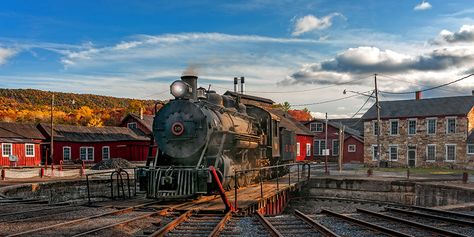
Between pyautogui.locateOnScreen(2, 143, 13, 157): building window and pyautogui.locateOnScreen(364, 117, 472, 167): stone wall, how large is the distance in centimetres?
3225

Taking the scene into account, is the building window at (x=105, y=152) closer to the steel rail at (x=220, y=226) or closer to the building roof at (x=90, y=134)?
the building roof at (x=90, y=134)

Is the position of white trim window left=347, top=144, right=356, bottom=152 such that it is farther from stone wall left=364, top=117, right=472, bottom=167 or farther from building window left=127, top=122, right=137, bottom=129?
building window left=127, top=122, right=137, bottom=129

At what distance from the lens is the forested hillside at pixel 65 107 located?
7997 cm

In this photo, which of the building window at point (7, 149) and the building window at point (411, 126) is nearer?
the building window at point (7, 149)

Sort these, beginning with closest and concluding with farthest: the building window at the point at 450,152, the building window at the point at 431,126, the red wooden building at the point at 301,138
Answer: the building window at the point at 450,152 → the building window at the point at 431,126 → the red wooden building at the point at 301,138

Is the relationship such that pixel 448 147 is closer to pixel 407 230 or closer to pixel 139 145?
pixel 139 145

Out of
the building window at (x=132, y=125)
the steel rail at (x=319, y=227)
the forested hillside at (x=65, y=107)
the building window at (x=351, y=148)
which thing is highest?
the forested hillside at (x=65, y=107)

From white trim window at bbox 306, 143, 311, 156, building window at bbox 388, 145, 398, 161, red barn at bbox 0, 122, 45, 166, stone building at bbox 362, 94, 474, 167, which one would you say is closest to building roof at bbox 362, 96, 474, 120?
stone building at bbox 362, 94, 474, 167

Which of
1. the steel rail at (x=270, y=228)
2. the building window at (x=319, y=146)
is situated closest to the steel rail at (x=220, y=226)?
the steel rail at (x=270, y=228)

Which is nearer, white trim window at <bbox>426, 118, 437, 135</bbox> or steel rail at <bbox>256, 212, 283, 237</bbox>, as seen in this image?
steel rail at <bbox>256, 212, 283, 237</bbox>

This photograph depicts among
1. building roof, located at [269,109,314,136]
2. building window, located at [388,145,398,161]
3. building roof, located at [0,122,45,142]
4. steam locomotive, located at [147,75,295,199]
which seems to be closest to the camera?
steam locomotive, located at [147,75,295,199]

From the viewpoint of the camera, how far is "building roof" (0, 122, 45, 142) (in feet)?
125

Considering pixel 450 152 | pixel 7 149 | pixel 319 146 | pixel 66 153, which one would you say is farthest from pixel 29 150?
pixel 450 152

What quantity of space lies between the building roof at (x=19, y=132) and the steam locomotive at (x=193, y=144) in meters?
28.4
